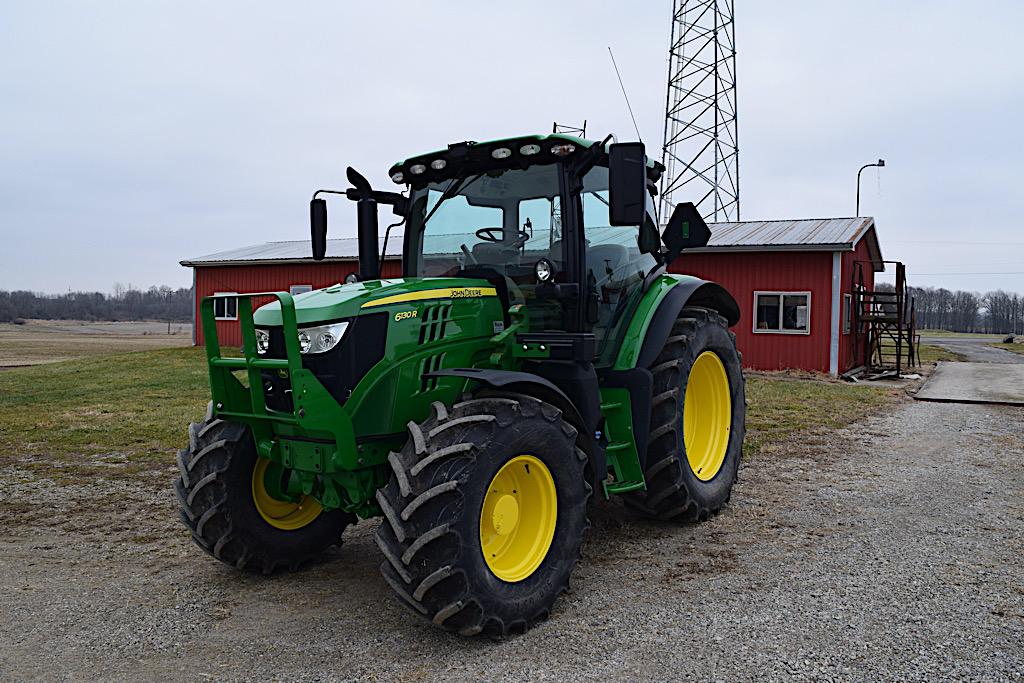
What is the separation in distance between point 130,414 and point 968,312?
268ft

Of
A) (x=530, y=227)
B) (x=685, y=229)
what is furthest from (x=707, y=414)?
(x=530, y=227)

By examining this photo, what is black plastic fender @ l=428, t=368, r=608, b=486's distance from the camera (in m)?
4.01

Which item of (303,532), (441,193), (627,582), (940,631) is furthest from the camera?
(441,193)

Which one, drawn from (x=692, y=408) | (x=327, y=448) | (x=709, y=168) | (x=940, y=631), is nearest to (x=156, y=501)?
(x=327, y=448)

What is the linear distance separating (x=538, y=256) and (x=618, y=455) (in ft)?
4.37

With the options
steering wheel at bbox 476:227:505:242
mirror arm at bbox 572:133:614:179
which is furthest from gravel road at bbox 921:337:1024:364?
steering wheel at bbox 476:227:505:242

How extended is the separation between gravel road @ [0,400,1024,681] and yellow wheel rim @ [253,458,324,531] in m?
0.31

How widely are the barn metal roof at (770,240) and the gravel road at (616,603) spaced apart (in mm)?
9441

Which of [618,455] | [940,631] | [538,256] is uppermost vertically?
[538,256]

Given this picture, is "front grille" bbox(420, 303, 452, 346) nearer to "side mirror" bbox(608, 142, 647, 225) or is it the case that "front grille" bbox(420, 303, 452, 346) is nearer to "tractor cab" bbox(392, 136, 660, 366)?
"tractor cab" bbox(392, 136, 660, 366)

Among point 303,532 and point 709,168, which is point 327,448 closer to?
point 303,532

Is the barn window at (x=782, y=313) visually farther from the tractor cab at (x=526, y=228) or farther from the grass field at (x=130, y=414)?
the tractor cab at (x=526, y=228)

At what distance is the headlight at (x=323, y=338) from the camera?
395cm

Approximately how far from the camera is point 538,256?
4.85 metres
